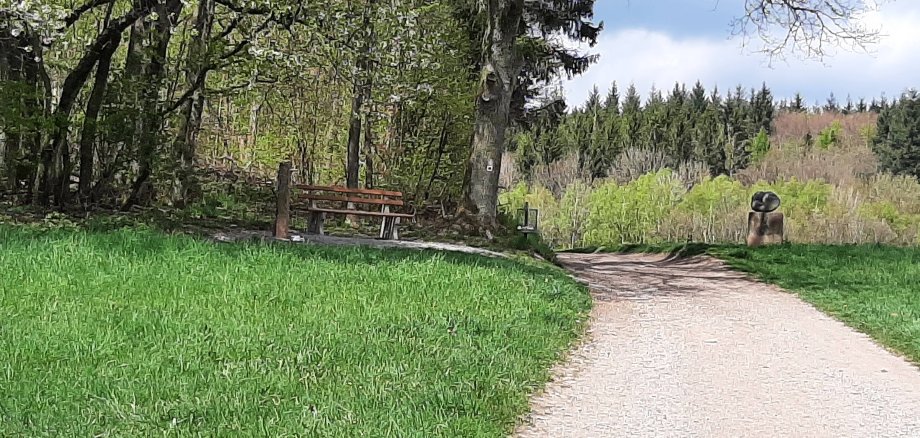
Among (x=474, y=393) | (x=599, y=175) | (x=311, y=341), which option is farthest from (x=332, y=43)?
(x=599, y=175)

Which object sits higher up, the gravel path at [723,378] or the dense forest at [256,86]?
the dense forest at [256,86]

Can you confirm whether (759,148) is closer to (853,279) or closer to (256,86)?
(256,86)

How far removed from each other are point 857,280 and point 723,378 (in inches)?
272

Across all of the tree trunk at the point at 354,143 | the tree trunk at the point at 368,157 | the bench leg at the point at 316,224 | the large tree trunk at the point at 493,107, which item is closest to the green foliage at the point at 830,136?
the tree trunk at the point at 368,157

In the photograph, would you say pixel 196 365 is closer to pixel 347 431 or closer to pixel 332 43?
pixel 347 431

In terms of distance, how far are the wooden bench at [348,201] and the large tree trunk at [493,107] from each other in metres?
1.58

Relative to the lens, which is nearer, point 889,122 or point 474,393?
point 474,393

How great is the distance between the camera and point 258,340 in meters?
5.97

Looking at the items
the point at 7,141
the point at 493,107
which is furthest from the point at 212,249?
the point at 493,107

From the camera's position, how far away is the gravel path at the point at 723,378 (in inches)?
200

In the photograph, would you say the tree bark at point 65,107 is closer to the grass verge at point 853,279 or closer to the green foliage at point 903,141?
the grass verge at point 853,279

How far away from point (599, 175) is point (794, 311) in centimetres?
6461

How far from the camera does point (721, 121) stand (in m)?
80.2

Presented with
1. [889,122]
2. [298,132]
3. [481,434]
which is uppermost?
[889,122]
